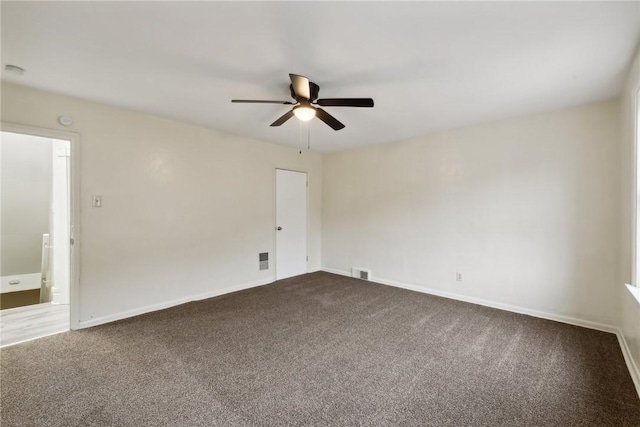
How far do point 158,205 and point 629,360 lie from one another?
5021 mm

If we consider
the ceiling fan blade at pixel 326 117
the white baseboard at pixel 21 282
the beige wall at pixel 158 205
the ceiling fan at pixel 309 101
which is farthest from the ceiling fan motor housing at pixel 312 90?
the white baseboard at pixel 21 282

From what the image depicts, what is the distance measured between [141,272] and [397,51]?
3694 mm

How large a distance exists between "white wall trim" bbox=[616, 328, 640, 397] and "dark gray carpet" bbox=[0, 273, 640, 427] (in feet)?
0.18

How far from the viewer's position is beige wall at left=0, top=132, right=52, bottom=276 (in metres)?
4.37

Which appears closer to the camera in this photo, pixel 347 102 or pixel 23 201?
pixel 347 102

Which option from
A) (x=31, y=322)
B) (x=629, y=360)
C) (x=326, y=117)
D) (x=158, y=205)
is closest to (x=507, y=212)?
(x=629, y=360)

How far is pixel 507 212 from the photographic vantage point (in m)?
3.43

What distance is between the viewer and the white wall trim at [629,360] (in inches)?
75.8

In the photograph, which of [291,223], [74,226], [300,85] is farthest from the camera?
[291,223]

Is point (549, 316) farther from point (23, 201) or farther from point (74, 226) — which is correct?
point (23, 201)

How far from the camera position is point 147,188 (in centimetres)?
337

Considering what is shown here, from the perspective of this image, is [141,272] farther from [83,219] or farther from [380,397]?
[380,397]

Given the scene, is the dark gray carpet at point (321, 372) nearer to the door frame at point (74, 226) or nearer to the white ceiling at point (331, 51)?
the door frame at point (74, 226)

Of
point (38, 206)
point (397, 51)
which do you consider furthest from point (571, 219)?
point (38, 206)
